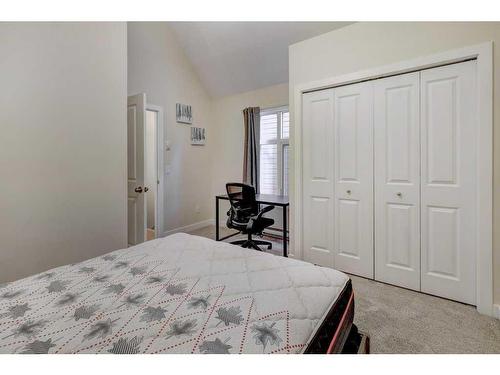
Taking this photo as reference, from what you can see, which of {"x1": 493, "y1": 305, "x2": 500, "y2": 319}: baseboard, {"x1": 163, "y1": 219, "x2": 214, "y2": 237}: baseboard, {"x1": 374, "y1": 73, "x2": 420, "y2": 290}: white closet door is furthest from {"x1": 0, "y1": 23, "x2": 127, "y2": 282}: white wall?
{"x1": 493, "y1": 305, "x2": 500, "y2": 319}: baseboard

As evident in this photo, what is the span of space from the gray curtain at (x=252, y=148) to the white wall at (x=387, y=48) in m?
1.49

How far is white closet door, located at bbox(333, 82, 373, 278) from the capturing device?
2.49 meters

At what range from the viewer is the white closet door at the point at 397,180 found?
88.7 inches

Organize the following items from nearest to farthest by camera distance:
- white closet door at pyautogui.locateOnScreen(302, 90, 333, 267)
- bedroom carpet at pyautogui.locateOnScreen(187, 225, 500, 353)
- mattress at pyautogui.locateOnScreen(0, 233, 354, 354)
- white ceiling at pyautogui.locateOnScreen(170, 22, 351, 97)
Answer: mattress at pyautogui.locateOnScreen(0, 233, 354, 354) → bedroom carpet at pyautogui.locateOnScreen(187, 225, 500, 353) → white closet door at pyautogui.locateOnScreen(302, 90, 333, 267) → white ceiling at pyautogui.locateOnScreen(170, 22, 351, 97)

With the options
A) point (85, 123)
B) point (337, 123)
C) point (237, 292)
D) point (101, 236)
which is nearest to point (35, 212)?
point (101, 236)

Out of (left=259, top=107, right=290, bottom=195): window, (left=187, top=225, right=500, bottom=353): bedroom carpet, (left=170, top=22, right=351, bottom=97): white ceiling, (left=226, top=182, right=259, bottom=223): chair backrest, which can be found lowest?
(left=187, top=225, right=500, bottom=353): bedroom carpet

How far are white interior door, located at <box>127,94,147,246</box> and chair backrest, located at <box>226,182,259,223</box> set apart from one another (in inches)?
41.3

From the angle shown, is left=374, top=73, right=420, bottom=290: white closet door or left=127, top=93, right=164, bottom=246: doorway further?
left=127, top=93, right=164, bottom=246: doorway

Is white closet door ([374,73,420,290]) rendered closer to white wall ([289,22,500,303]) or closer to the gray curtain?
white wall ([289,22,500,303])

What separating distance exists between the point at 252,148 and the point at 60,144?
8.80 feet

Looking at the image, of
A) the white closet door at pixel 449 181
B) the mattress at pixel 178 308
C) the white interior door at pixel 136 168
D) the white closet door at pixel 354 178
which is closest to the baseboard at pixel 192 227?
the white interior door at pixel 136 168

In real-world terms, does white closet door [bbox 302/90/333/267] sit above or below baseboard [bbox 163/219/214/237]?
above
